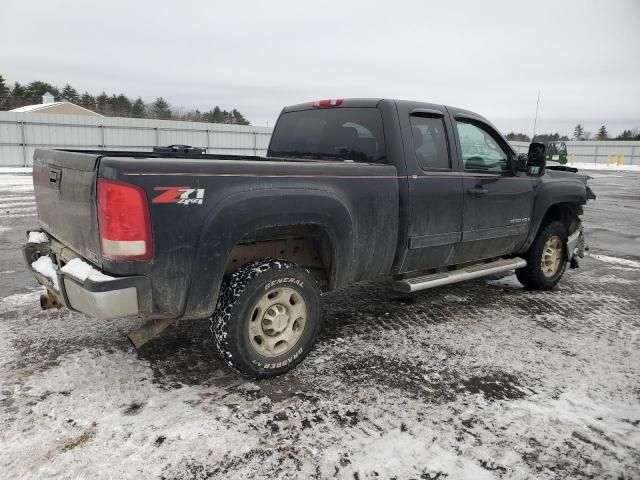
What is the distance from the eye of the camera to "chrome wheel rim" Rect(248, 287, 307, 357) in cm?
321

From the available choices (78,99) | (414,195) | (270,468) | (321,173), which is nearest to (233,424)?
(270,468)

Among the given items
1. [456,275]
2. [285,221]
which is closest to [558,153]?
[456,275]

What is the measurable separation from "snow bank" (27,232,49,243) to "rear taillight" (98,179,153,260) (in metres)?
1.35

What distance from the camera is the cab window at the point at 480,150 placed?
446 cm

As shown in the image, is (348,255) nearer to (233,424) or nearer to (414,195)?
(414,195)

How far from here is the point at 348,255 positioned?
3531 millimetres

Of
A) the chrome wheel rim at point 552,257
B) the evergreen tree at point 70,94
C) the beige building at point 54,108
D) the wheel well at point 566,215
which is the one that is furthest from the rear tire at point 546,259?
the evergreen tree at point 70,94

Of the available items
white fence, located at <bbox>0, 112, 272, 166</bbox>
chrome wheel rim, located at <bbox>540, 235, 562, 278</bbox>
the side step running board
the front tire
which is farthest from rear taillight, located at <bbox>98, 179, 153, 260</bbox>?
white fence, located at <bbox>0, 112, 272, 166</bbox>

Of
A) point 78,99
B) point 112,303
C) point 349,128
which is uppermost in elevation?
point 78,99

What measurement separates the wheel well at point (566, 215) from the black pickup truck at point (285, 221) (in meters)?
0.50

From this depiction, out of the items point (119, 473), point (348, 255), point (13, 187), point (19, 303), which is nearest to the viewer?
point (119, 473)

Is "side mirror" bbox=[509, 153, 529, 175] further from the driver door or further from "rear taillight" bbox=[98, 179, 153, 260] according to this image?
"rear taillight" bbox=[98, 179, 153, 260]

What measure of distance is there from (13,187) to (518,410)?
16.1 metres

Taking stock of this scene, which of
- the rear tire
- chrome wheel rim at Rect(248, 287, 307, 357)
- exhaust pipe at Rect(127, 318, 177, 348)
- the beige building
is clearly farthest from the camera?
the beige building
